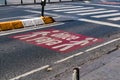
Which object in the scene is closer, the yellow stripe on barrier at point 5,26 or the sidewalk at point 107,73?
the sidewalk at point 107,73

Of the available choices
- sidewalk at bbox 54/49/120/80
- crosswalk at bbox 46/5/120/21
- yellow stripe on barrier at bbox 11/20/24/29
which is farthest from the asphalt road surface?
crosswalk at bbox 46/5/120/21

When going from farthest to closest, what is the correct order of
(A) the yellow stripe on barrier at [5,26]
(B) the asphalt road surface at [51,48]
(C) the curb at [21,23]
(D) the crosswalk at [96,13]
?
(D) the crosswalk at [96,13]
(C) the curb at [21,23]
(A) the yellow stripe on barrier at [5,26]
(B) the asphalt road surface at [51,48]

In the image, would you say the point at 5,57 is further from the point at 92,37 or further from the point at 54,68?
the point at 92,37

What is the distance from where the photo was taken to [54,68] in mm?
7609

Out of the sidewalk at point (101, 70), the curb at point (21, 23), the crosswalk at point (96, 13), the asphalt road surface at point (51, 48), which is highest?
the curb at point (21, 23)

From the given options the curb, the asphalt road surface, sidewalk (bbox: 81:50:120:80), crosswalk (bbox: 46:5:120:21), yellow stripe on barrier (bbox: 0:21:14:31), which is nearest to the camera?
sidewalk (bbox: 81:50:120:80)

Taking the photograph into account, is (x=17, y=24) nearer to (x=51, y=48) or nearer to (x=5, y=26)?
(x=5, y=26)

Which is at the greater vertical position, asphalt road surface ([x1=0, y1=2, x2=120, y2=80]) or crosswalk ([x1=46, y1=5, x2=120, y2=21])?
asphalt road surface ([x1=0, y1=2, x2=120, y2=80])

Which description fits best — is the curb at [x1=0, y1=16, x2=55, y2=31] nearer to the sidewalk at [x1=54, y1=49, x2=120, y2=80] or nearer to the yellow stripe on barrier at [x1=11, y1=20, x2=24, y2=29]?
the yellow stripe on barrier at [x1=11, y1=20, x2=24, y2=29]

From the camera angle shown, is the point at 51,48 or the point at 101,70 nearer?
the point at 101,70

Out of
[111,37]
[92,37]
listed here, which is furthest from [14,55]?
[111,37]

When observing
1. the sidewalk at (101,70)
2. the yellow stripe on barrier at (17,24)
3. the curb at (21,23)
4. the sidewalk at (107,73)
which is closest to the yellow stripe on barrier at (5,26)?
the curb at (21,23)

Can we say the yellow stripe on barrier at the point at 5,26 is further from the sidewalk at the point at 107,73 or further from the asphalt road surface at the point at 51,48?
the sidewalk at the point at 107,73

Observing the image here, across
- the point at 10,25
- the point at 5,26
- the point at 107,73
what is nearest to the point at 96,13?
the point at 10,25
